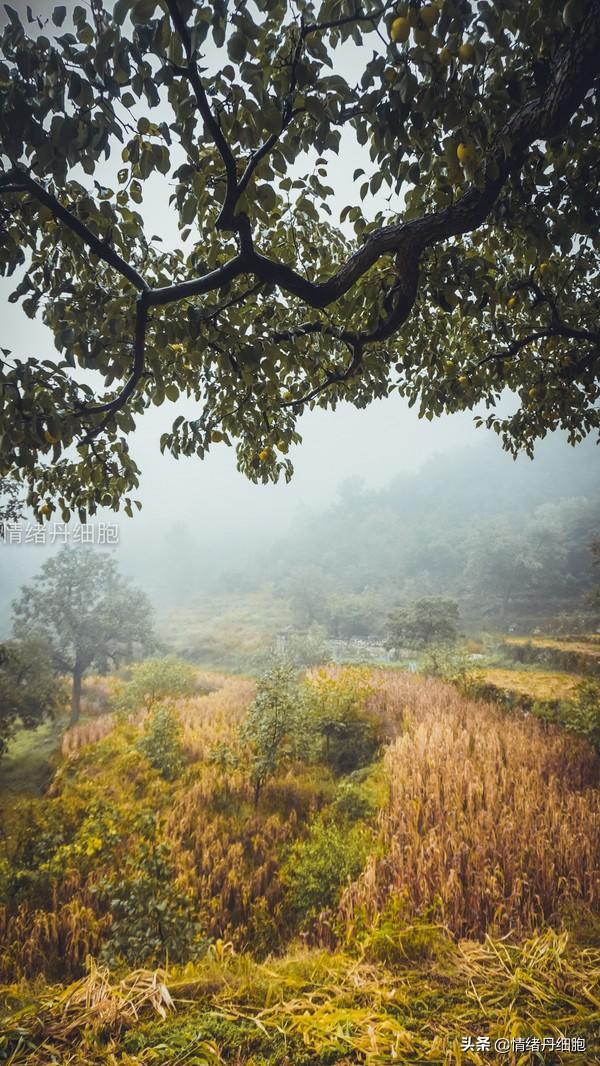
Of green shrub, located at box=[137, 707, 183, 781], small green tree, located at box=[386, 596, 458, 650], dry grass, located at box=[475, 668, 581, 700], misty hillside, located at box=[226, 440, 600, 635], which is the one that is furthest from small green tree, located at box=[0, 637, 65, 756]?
misty hillside, located at box=[226, 440, 600, 635]

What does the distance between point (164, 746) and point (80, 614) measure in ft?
34.8

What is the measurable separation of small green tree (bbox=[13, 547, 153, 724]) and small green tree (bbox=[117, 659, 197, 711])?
2.58 meters

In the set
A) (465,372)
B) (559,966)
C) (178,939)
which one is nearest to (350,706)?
(178,939)

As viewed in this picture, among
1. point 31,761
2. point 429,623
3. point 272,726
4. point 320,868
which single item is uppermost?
point 272,726

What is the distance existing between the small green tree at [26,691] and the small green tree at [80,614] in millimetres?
4726

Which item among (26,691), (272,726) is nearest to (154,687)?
(26,691)

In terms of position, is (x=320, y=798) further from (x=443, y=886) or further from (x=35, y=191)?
(x=35, y=191)

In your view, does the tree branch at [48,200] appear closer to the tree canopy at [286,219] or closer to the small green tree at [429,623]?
the tree canopy at [286,219]

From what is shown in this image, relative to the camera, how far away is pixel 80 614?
52.8ft

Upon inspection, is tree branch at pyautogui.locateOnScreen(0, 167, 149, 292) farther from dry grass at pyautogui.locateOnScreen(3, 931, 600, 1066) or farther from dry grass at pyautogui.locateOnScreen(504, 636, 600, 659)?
dry grass at pyautogui.locateOnScreen(504, 636, 600, 659)

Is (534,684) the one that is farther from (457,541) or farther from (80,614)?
(457,541)

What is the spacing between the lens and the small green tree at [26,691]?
893 cm

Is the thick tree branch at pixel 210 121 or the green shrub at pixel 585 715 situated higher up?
the thick tree branch at pixel 210 121

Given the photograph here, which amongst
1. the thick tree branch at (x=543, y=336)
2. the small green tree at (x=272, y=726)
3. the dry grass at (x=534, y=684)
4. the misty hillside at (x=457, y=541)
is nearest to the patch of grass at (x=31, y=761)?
the small green tree at (x=272, y=726)
